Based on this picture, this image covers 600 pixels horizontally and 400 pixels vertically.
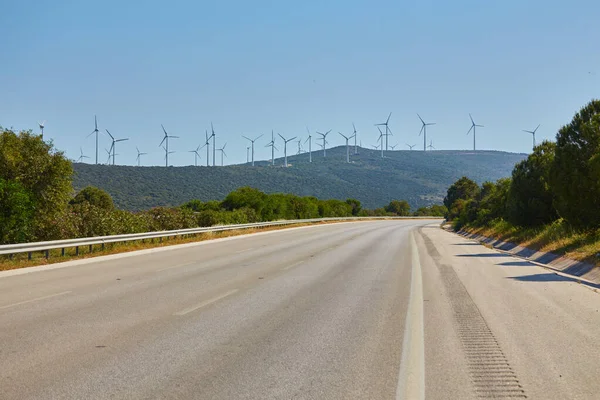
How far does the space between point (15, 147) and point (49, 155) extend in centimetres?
151

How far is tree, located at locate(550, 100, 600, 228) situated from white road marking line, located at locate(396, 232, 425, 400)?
1113 centimetres

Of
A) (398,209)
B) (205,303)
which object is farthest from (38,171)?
(398,209)

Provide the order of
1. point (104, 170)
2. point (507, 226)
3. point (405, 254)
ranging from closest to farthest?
point (405, 254), point (507, 226), point (104, 170)

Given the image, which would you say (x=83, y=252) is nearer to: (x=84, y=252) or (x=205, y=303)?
(x=84, y=252)

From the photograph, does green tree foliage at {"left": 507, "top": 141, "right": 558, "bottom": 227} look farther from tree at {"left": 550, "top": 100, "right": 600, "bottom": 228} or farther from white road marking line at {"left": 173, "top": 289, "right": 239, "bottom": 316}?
white road marking line at {"left": 173, "top": 289, "right": 239, "bottom": 316}

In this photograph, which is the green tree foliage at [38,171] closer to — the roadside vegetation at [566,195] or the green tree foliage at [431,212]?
the roadside vegetation at [566,195]


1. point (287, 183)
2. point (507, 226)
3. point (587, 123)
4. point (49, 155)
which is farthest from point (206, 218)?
point (287, 183)

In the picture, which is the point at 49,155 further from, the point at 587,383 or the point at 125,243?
the point at 587,383

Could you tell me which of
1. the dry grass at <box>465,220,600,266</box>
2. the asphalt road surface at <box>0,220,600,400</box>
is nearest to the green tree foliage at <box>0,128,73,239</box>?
the asphalt road surface at <box>0,220,600,400</box>

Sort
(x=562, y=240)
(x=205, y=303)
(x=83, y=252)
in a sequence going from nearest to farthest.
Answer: (x=205, y=303) → (x=562, y=240) → (x=83, y=252)

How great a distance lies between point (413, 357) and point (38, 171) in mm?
26140

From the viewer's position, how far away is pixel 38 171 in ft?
96.4

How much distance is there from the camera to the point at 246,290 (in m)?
13.1

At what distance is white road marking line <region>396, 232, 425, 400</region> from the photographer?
18.9ft
